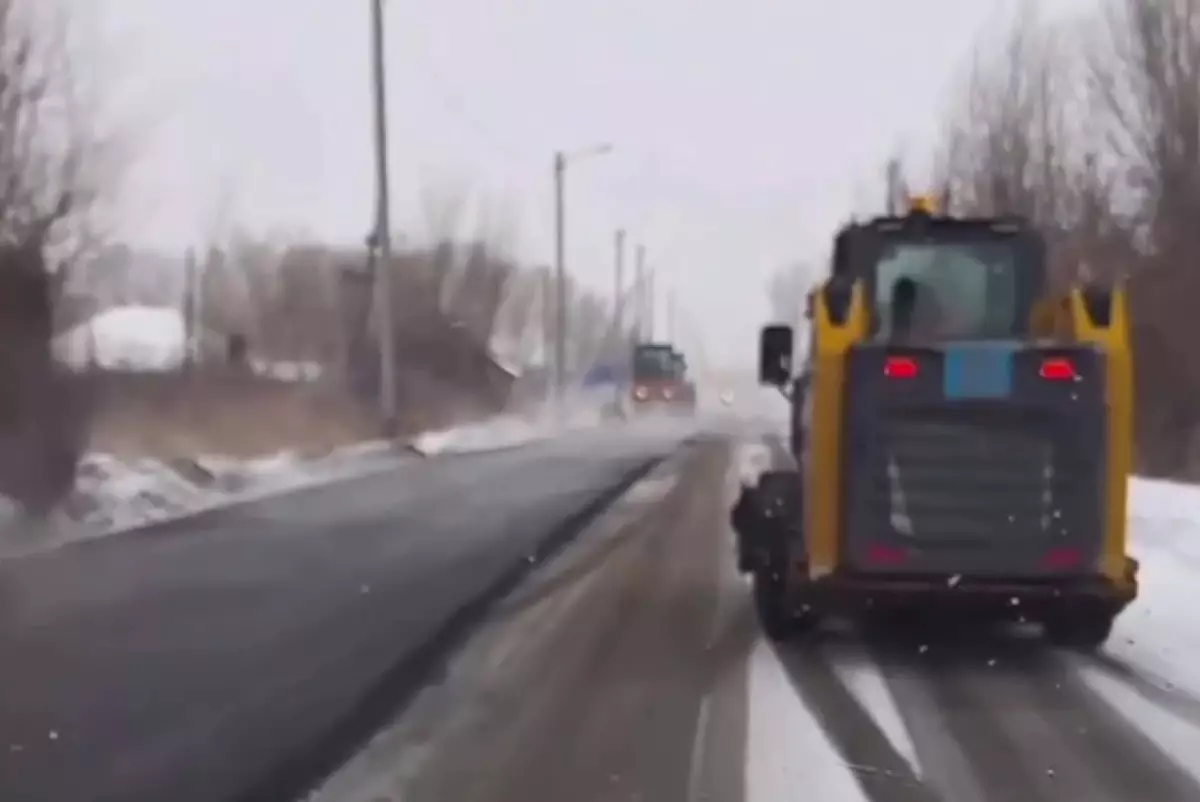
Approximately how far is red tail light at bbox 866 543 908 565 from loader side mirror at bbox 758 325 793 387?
2.79 m

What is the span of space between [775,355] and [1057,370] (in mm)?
3205

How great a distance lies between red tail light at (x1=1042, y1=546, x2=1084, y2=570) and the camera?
11031mm

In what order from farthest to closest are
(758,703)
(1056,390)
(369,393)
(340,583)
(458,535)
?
(369,393), (458,535), (340,583), (1056,390), (758,703)

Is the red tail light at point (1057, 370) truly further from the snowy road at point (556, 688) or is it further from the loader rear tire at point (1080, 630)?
the snowy road at point (556, 688)

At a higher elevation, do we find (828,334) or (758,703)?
(828,334)

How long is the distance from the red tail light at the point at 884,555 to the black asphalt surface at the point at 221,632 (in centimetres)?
291

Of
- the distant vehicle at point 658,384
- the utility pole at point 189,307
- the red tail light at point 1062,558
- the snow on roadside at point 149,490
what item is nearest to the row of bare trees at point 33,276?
the snow on roadside at point 149,490

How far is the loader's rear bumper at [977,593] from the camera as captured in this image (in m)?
11.1

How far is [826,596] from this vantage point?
11.3 m

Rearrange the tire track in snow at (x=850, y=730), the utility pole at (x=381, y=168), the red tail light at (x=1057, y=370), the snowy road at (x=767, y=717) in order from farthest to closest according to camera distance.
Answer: the utility pole at (x=381, y=168), the red tail light at (x=1057, y=370), the snowy road at (x=767, y=717), the tire track in snow at (x=850, y=730)

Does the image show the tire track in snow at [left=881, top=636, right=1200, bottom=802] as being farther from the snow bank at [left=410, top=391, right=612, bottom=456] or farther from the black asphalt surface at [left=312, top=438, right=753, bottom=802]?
the snow bank at [left=410, top=391, right=612, bottom=456]

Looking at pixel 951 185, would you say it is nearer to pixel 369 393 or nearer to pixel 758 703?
pixel 369 393

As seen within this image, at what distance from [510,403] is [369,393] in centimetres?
2192

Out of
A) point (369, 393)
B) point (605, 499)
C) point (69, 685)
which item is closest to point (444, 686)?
point (69, 685)
